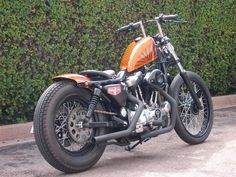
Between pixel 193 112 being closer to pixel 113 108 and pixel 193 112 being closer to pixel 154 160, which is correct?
pixel 154 160

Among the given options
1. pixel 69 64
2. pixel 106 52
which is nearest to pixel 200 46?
pixel 106 52

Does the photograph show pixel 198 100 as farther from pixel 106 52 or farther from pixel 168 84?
pixel 106 52

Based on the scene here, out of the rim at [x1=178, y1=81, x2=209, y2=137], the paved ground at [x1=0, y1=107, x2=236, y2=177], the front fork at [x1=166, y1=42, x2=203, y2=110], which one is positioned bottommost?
the paved ground at [x1=0, y1=107, x2=236, y2=177]

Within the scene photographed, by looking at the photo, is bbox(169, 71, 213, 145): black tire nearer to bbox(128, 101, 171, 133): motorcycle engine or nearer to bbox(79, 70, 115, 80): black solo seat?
bbox(128, 101, 171, 133): motorcycle engine

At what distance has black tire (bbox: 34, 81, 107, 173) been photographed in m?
5.06

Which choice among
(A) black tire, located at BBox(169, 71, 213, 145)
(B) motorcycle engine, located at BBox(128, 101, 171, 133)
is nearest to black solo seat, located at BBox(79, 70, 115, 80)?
(B) motorcycle engine, located at BBox(128, 101, 171, 133)

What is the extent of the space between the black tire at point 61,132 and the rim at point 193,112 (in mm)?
1369

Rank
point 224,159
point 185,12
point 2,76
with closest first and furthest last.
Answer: point 224,159 → point 2,76 → point 185,12

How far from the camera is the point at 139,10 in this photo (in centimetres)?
871

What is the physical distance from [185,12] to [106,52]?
6.78 feet

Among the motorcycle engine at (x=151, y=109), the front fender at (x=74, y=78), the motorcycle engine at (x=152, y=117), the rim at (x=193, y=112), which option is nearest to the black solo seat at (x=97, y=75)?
the front fender at (x=74, y=78)

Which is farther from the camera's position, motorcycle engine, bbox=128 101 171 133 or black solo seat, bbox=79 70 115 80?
motorcycle engine, bbox=128 101 171 133

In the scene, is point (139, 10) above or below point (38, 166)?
above

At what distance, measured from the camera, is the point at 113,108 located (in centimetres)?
561
